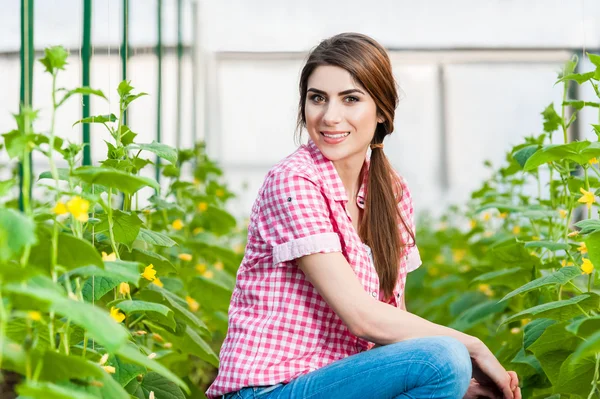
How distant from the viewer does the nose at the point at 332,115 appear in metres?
2.33

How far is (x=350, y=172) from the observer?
2.45 metres

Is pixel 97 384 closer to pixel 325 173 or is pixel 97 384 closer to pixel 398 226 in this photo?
pixel 325 173

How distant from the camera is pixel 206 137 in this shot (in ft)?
23.9

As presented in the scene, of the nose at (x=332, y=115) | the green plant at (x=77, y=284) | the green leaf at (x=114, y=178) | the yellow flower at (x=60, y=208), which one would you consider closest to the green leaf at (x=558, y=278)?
the nose at (x=332, y=115)

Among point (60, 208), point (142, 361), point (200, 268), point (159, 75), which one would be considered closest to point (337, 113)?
point (60, 208)

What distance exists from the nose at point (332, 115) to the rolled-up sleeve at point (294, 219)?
0.57ft

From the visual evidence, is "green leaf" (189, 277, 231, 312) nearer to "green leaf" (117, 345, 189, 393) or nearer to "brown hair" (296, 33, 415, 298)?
"brown hair" (296, 33, 415, 298)

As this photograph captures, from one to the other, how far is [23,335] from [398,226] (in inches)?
46.2

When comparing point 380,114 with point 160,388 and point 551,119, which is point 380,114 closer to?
point 551,119

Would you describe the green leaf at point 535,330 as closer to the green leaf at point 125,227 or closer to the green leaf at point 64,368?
the green leaf at point 125,227

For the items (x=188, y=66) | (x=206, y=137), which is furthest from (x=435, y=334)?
(x=206, y=137)

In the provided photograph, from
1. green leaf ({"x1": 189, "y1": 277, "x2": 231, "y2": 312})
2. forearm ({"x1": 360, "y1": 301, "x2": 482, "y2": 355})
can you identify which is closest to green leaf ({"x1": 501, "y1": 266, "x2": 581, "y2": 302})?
forearm ({"x1": 360, "y1": 301, "x2": 482, "y2": 355})

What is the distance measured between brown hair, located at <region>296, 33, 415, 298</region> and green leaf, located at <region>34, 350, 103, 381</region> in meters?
1.16

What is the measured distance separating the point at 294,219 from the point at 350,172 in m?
0.33
